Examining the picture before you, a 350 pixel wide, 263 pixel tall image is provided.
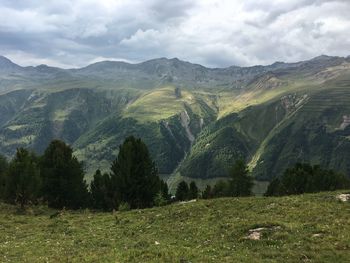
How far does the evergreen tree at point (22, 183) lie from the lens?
6444cm

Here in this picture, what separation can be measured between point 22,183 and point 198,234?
40265 mm

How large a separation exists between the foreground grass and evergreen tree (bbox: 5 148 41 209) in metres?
16.1

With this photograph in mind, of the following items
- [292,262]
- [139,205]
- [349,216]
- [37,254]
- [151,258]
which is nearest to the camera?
Result: [292,262]

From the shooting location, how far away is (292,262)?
942 inches

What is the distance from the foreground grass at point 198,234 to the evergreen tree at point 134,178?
2236 cm

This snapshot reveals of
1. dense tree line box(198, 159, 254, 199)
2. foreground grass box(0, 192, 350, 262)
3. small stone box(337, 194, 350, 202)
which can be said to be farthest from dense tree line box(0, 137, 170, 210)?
dense tree line box(198, 159, 254, 199)

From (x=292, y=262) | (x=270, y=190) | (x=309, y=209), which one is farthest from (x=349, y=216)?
(x=270, y=190)

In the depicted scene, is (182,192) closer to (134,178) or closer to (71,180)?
(71,180)

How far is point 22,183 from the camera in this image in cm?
6438

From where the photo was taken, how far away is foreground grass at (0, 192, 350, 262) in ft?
86.3

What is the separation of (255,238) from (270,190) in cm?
10912

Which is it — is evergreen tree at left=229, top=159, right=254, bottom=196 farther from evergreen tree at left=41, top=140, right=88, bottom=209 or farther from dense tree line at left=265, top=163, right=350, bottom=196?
evergreen tree at left=41, top=140, right=88, bottom=209

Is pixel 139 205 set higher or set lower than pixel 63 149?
lower

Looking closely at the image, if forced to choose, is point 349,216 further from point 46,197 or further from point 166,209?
point 46,197
